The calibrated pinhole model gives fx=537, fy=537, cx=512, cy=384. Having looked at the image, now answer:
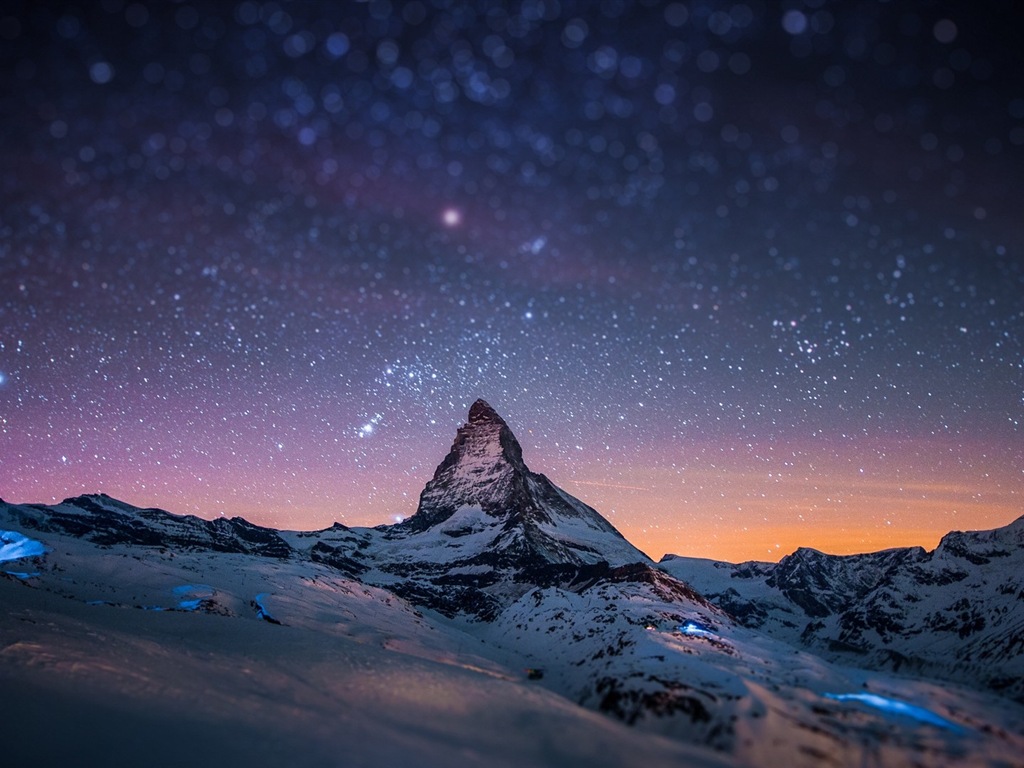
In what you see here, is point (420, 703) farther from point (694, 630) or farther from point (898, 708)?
point (694, 630)

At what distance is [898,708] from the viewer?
32438 millimetres

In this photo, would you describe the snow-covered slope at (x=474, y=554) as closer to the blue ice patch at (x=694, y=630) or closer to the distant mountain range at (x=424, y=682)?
the distant mountain range at (x=424, y=682)

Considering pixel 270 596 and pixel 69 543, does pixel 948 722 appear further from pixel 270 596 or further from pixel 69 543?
pixel 69 543

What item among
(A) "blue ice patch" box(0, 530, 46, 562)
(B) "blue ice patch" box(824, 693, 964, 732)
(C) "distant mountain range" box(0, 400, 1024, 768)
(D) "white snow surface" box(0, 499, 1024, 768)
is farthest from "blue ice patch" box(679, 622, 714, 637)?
(A) "blue ice patch" box(0, 530, 46, 562)

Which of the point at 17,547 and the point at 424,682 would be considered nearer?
the point at 424,682

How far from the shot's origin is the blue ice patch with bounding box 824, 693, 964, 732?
29814 millimetres

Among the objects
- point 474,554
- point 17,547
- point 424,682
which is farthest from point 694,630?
point 474,554

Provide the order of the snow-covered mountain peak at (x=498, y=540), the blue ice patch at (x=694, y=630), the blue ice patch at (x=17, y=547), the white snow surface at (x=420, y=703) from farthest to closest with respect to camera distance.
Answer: the snow-covered mountain peak at (x=498, y=540)
the blue ice patch at (x=17, y=547)
the blue ice patch at (x=694, y=630)
the white snow surface at (x=420, y=703)

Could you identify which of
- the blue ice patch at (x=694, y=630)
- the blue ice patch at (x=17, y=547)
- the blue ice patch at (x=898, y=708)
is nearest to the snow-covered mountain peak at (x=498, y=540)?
the blue ice patch at (x=694, y=630)

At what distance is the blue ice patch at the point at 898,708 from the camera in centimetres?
2981

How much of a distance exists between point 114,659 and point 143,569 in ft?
187

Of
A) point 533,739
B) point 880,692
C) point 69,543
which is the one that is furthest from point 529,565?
point 533,739

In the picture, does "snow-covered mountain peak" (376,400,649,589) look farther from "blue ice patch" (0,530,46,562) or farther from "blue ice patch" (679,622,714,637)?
"blue ice patch" (0,530,46,562)

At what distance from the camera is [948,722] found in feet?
98.7
